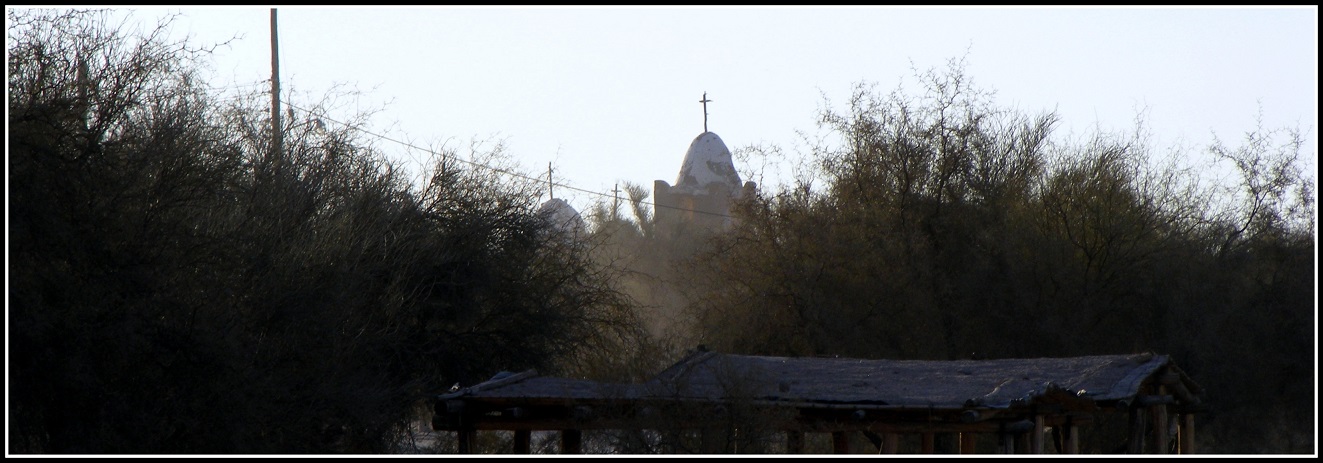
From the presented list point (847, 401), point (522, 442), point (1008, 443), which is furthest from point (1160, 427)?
point (522, 442)

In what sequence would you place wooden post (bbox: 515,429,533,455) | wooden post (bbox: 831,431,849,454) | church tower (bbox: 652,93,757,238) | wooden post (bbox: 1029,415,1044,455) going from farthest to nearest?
church tower (bbox: 652,93,757,238) → wooden post (bbox: 515,429,533,455) → wooden post (bbox: 831,431,849,454) → wooden post (bbox: 1029,415,1044,455)

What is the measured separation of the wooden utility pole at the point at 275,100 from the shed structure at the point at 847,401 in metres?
6.50

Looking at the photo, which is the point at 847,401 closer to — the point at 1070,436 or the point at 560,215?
the point at 1070,436

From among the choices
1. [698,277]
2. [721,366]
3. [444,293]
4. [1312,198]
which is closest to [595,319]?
[444,293]

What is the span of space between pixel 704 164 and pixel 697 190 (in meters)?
1.08

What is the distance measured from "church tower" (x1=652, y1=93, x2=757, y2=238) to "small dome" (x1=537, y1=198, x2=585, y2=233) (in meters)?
14.2

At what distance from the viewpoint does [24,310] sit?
35.3 ft

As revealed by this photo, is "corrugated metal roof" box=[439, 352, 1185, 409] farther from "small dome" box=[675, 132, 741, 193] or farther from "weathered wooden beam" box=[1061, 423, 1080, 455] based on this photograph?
"small dome" box=[675, 132, 741, 193]

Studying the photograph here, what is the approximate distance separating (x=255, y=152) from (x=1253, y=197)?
20716mm

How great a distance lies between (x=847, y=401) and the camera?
12539mm

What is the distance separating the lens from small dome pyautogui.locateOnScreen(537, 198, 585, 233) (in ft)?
76.9

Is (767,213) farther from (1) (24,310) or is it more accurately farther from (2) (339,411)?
(1) (24,310)

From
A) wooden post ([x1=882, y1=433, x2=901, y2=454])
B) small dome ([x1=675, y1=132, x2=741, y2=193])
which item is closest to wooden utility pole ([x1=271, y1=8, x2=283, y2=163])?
wooden post ([x1=882, y1=433, x2=901, y2=454])

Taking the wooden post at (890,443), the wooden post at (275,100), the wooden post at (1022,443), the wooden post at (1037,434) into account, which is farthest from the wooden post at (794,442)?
the wooden post at (275,100)
